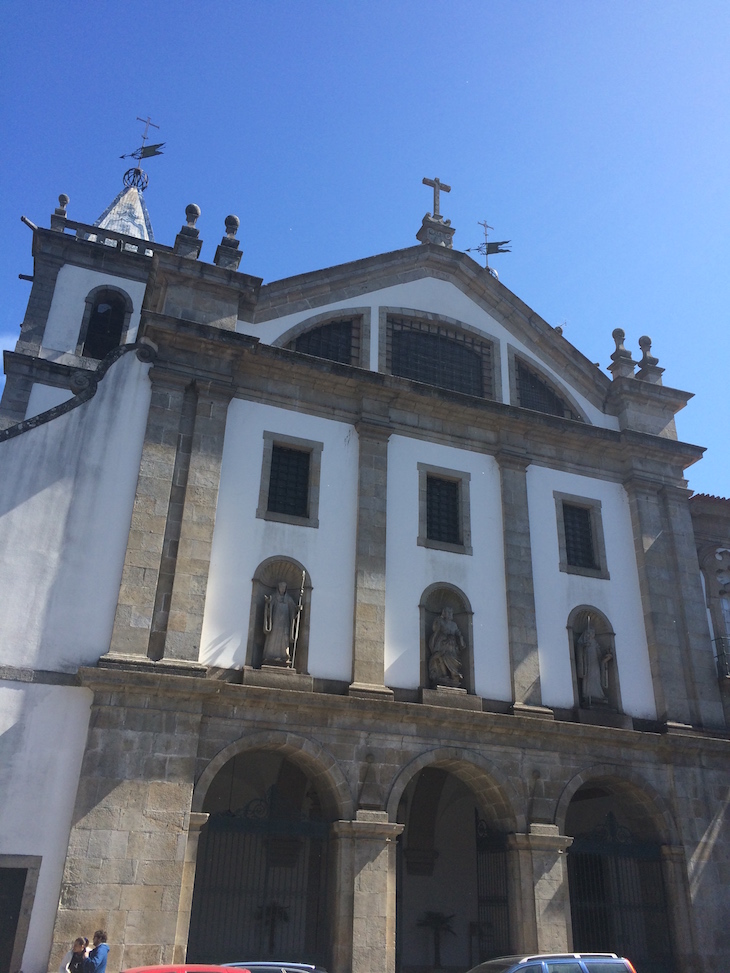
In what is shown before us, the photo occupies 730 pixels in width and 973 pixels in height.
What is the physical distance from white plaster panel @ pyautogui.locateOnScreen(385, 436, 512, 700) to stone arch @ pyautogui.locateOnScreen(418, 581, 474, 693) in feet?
0.34

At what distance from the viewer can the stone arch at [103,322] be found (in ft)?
80.6

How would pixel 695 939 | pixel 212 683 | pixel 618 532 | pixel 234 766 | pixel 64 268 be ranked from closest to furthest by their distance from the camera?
pixel 212 683 < pixel 695 939 < pixel 234 766 < pixel 618 532 < pixel 64 268

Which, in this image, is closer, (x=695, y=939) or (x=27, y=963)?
(x=27, y=963)

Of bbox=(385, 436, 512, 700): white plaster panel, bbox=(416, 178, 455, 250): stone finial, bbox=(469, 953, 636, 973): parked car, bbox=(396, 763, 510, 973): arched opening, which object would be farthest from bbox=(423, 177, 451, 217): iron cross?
bbox=(469, 953, 636, 973): parked car

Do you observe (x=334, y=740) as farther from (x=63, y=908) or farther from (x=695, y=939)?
(x=695, y=939)

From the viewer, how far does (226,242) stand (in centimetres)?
1861

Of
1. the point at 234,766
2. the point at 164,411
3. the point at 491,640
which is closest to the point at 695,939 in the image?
the point at 491,640

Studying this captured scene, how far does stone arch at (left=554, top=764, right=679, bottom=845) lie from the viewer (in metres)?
16.6

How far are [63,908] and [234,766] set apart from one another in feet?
20.6

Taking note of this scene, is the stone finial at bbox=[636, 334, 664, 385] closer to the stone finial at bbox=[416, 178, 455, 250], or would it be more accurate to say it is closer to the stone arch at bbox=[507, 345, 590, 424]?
the stone arch at bbox=[507, 345, 590, 424]

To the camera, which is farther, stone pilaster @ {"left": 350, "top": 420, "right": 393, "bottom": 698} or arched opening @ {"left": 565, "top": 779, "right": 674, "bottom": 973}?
arched opening @ {"left": 565, "top": 779, "right": 674, "bottom": 973}

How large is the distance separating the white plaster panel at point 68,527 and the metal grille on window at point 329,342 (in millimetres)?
4148

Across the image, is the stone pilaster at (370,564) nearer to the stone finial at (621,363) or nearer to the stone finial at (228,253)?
the stone finial at (228,253)

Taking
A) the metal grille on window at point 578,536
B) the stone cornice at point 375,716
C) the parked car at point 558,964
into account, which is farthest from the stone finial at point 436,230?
the parked car at point 558,964
